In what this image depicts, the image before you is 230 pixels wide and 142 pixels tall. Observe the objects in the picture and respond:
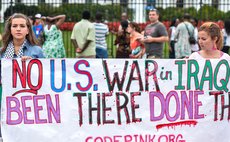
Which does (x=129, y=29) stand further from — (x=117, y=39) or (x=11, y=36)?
(x=11, y=36)

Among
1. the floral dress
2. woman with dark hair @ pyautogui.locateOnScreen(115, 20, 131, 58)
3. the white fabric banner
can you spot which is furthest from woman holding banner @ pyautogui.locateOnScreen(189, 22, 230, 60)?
the floral dress

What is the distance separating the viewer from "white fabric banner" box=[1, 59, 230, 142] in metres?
6.04

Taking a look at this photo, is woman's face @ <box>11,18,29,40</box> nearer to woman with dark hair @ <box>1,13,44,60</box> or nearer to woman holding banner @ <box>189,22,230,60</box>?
woman with dark hair @ <box>1,13,44,60</box>

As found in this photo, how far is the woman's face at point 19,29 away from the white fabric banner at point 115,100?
23.6 inches

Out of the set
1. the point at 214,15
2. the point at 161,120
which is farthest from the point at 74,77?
the point at 214,15

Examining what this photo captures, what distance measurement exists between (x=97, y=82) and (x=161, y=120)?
2.28ft

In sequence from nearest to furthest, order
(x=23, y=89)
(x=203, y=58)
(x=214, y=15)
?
(x=23, y=89) < (x=203, y=58) < (x=214, y=15)

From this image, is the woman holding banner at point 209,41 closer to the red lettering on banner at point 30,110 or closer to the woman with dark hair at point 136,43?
the red lettering on banner at point 30,110

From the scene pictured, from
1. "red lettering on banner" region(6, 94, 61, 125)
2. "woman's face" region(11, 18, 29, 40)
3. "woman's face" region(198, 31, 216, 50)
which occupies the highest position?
"woman's face" region(11, 18, 29, 40)

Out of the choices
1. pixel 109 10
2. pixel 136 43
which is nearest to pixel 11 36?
pixel 136 43

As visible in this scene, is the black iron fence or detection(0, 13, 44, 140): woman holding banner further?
the black iron fence

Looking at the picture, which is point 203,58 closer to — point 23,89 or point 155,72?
point 155,72

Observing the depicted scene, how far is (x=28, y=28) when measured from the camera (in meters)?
6.73

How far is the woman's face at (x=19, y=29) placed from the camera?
6.61m
